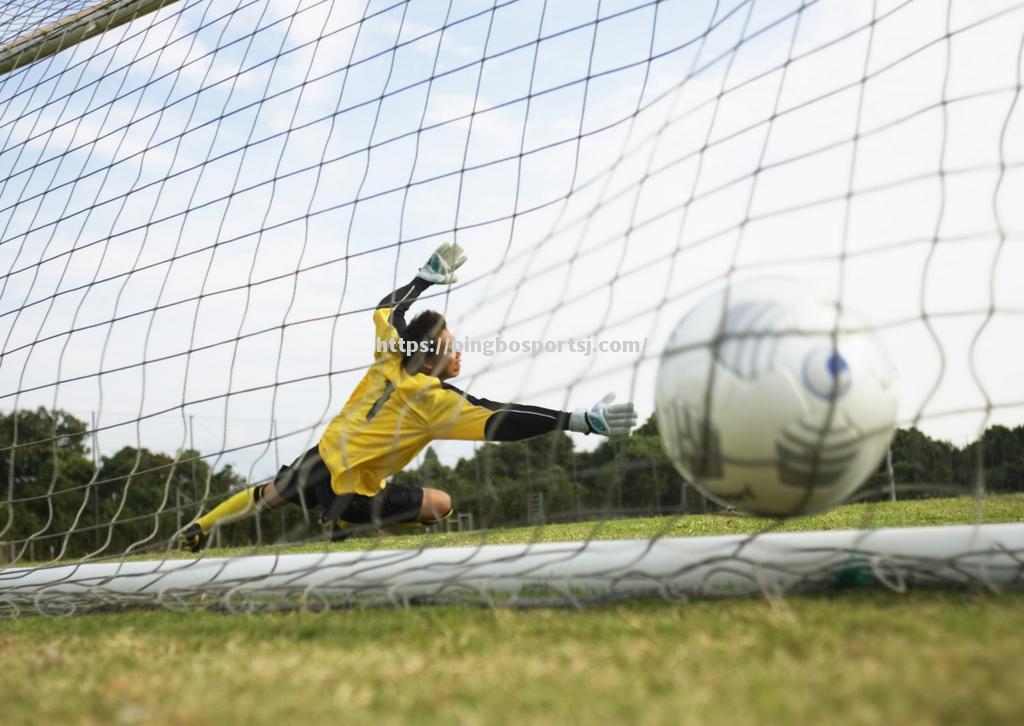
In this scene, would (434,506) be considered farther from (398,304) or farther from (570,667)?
(570,667)

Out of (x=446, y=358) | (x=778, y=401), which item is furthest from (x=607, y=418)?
(x=778, y=401)

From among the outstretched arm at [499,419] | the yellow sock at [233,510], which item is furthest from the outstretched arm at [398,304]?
the yellow sock at [233,510]

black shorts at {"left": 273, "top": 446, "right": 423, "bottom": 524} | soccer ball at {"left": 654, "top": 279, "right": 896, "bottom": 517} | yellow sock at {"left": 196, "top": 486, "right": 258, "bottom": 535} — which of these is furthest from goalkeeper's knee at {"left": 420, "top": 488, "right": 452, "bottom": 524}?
soccer ball at {"left": 654, "top": 279, "right": 896, "bottom": 517}

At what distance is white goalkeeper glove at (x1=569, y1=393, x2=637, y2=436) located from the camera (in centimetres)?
436

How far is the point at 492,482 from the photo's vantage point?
18.0 feet

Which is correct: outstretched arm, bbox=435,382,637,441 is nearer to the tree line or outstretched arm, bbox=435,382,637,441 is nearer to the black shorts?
the tree line

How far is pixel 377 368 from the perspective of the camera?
4547 mm

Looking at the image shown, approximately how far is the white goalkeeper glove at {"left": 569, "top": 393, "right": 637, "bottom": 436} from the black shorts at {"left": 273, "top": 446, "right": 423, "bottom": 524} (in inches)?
39.9

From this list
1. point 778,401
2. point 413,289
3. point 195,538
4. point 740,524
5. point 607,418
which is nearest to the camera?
point 778,401

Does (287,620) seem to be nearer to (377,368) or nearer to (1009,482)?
(377,368)

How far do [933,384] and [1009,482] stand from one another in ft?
17.6

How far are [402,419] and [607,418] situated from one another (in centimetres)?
94

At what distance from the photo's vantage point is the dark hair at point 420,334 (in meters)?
4.47

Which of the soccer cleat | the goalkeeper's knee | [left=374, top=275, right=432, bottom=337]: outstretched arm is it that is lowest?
the soccer cleat
